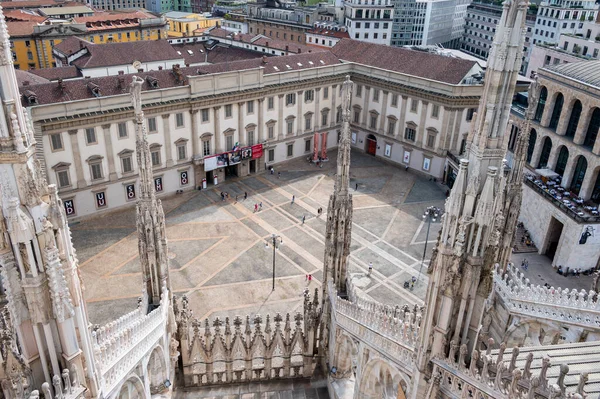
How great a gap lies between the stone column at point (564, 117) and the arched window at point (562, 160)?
6.47 ft

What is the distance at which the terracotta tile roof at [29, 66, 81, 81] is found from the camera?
209ft

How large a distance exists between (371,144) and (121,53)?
4292 cm

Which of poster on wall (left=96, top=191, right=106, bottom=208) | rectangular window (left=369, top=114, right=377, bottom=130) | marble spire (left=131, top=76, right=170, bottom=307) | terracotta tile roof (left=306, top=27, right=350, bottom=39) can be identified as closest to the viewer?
marble spire (left=131, top=76, right=170, bottom=307)

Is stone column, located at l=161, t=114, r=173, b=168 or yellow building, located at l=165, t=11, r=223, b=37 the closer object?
stone column, located at l=161, t=114, r=173, b=168

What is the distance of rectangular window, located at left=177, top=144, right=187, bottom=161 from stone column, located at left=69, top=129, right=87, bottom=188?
12132mm

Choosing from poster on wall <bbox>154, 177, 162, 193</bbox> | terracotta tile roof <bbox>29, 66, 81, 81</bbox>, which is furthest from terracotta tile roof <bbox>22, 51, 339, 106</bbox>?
terracotta tile roof <bbox>29, 66, 81, 81</bbox>

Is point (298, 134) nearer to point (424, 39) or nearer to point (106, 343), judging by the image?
point (106, 343)

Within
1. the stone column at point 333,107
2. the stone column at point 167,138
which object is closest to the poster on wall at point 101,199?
the stone column at point 167,138

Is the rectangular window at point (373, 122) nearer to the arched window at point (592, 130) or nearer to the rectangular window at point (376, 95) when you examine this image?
the rectangular window at point (376, 95)

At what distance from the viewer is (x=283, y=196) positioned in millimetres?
61969

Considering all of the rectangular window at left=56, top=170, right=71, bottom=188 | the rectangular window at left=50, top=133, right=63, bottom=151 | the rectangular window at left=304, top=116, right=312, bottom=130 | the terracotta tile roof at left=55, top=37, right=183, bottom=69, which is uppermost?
the terracotta tile roof at left=55, top=37, right=183, bottom=69

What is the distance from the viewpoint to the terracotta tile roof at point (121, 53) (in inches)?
2800

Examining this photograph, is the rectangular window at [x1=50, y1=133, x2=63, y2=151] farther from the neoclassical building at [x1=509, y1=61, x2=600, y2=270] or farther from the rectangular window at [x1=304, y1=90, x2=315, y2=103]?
the neoclassical building at [x1=509, y1=61, x2=600, y2=270]

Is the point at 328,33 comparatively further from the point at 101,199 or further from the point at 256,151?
the point at 101,199
